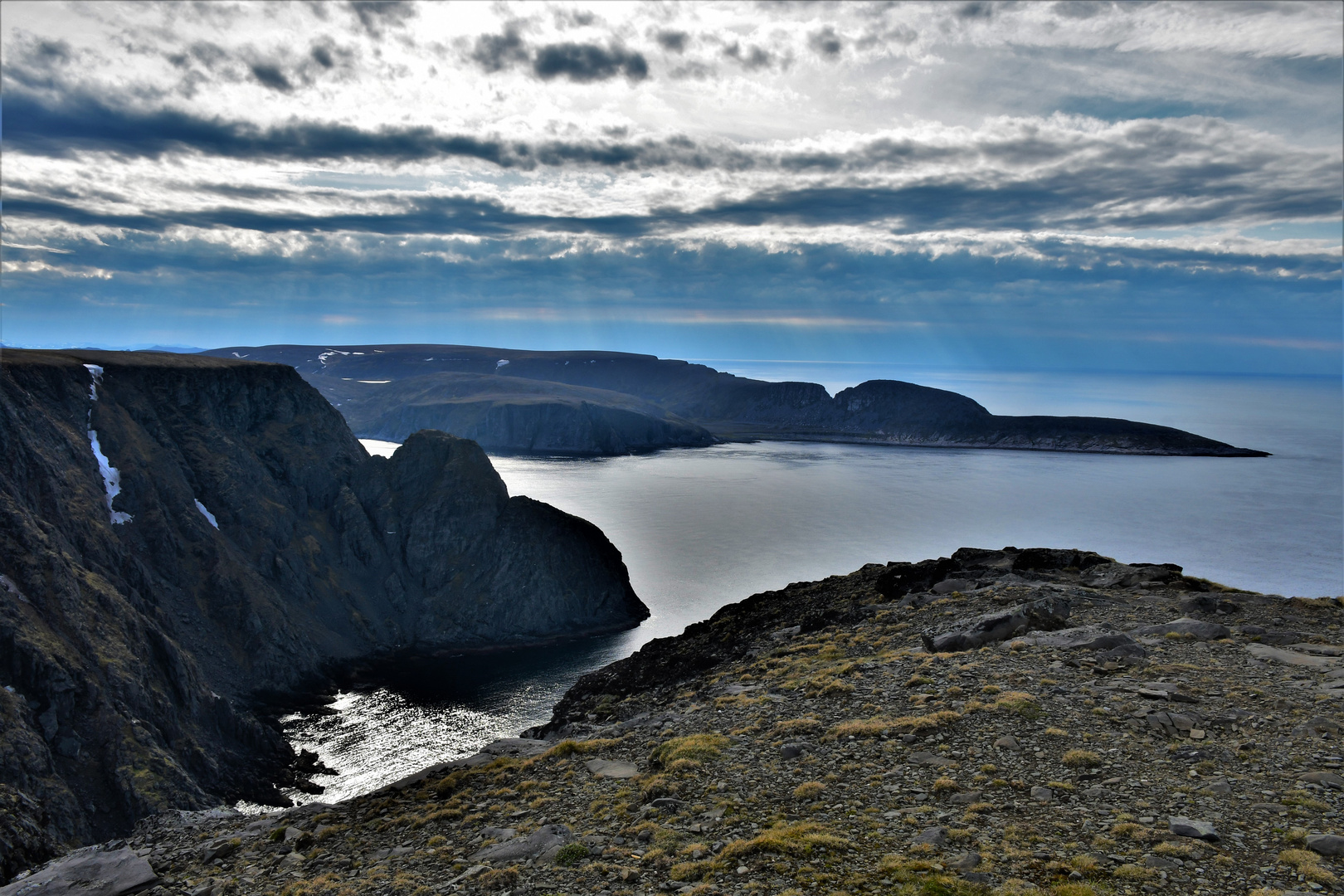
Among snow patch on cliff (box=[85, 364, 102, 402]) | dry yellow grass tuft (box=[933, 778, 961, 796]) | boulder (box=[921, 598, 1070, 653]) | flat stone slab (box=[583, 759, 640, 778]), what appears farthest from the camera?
snow patch on cliff (box=[85, 364, 102, 402])

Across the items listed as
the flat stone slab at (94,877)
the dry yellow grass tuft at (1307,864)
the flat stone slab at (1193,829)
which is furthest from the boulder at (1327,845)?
the flat stone slab at (94,877)

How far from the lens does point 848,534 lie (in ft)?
513

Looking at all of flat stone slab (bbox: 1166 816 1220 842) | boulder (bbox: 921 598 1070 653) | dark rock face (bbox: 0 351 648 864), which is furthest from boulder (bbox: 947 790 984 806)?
dark rock face (bbox: 0 351 648 864)

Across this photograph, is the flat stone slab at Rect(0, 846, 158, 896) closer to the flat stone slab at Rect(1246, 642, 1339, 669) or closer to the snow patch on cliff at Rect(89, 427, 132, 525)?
the flat stone slab at Rect(1246, 642, 1339, 669)

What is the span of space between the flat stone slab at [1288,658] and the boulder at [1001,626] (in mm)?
6517

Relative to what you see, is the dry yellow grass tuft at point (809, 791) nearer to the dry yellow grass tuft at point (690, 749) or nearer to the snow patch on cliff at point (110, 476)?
the dry yellow grass tuft at point (690, 749)

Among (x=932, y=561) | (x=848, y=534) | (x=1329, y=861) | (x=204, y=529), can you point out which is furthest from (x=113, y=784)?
(x=848, y=534)

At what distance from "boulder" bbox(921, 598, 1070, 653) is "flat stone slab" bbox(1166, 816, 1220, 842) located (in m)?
13.6

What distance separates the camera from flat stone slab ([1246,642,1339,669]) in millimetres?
23312

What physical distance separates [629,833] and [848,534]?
14353 cm

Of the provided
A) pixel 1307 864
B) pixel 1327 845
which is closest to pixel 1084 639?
pixel 1327 845

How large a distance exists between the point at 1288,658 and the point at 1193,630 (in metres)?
3.29

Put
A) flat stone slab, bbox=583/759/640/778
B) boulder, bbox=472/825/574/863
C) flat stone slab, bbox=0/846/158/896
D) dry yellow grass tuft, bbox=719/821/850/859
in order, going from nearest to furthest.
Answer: dry yellow grass tuft, bbox=719/821/850/859
boulder, bbox=472/825/574/863
flat stone slab, bbox=0/846/158/896
flat stone slab, bbox=583/759/640/778

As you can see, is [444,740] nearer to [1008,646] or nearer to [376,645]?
[376,645]
